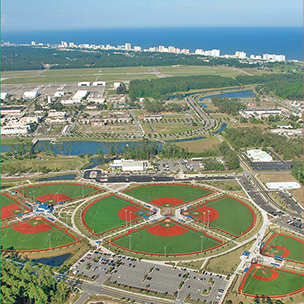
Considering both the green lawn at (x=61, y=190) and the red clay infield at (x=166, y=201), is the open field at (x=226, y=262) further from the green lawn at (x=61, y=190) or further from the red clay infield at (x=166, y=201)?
the green lawn at (x=61, y=190)

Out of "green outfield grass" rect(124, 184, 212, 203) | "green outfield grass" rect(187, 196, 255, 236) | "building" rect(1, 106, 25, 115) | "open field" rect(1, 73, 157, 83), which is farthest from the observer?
"open field" rect(1, 73, 157, 83)

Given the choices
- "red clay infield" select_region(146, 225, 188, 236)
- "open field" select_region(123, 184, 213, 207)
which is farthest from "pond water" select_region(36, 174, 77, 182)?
"red clay infield" select_region(146, 225, 188, 236)

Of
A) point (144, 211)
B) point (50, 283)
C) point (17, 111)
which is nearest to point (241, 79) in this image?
point (17, 111)

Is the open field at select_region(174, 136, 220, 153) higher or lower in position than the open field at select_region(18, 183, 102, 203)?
higher

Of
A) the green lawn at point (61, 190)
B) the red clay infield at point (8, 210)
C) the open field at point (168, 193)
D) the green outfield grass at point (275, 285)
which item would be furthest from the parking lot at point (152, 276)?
the green lawn at point (61, 190)

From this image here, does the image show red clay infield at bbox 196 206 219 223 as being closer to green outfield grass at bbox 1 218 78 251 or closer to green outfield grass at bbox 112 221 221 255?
green outfield grass at bbox 112 221 221 255

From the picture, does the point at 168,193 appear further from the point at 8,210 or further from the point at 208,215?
the point at 8,210
